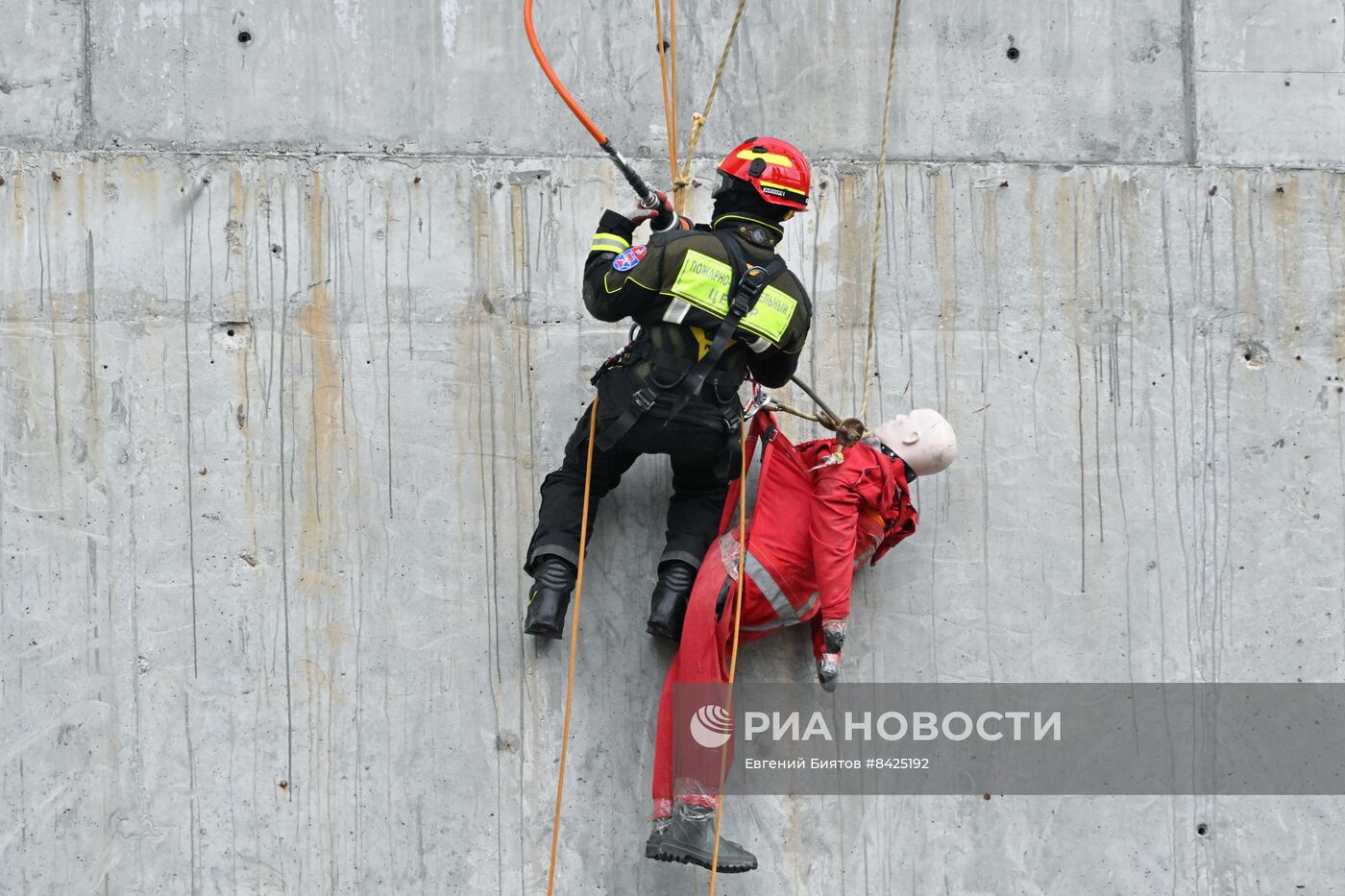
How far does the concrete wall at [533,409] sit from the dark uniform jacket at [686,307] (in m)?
0.50

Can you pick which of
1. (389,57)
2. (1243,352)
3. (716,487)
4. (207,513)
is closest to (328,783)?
(207,513)

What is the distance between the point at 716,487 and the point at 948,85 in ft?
5.61

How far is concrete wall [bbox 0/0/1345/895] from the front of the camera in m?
5.46

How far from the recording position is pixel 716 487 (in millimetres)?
5500

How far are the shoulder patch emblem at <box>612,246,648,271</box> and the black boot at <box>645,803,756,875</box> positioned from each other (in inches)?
67.3

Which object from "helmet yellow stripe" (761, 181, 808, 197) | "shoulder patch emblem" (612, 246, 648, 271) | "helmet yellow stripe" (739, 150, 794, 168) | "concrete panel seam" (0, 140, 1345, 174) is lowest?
"shoulder patch emblem" (612, 246, 648, 271)

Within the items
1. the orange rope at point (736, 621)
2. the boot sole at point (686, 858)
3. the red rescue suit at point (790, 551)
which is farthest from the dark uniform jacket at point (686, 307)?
the boot sole at point (686, 858)

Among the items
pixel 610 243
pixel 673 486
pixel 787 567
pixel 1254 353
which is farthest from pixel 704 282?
pixel 1254 353

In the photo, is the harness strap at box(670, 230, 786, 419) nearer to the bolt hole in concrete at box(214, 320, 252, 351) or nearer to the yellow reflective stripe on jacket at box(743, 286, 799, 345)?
the yellow reflective stripe on jacket at box(743, 286, 799, 345)

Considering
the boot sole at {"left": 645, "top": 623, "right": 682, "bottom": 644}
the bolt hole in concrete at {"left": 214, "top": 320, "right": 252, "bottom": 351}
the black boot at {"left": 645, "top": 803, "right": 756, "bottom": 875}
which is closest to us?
the black boot at {"left": 645, "top": 803, "right": 756, "bottom": 875}

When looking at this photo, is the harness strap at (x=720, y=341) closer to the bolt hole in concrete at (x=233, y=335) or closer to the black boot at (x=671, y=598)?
the black boot at (x=671, y=598)

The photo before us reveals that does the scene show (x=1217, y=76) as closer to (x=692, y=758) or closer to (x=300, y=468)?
(x=692, y=758)

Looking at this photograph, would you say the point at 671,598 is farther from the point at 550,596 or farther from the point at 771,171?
the point at 771,171

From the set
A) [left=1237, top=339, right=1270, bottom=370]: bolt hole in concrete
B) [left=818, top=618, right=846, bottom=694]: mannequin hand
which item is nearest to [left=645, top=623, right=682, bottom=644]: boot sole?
[left=818, top=618, right=846, bottom=694]: mannequin hand
